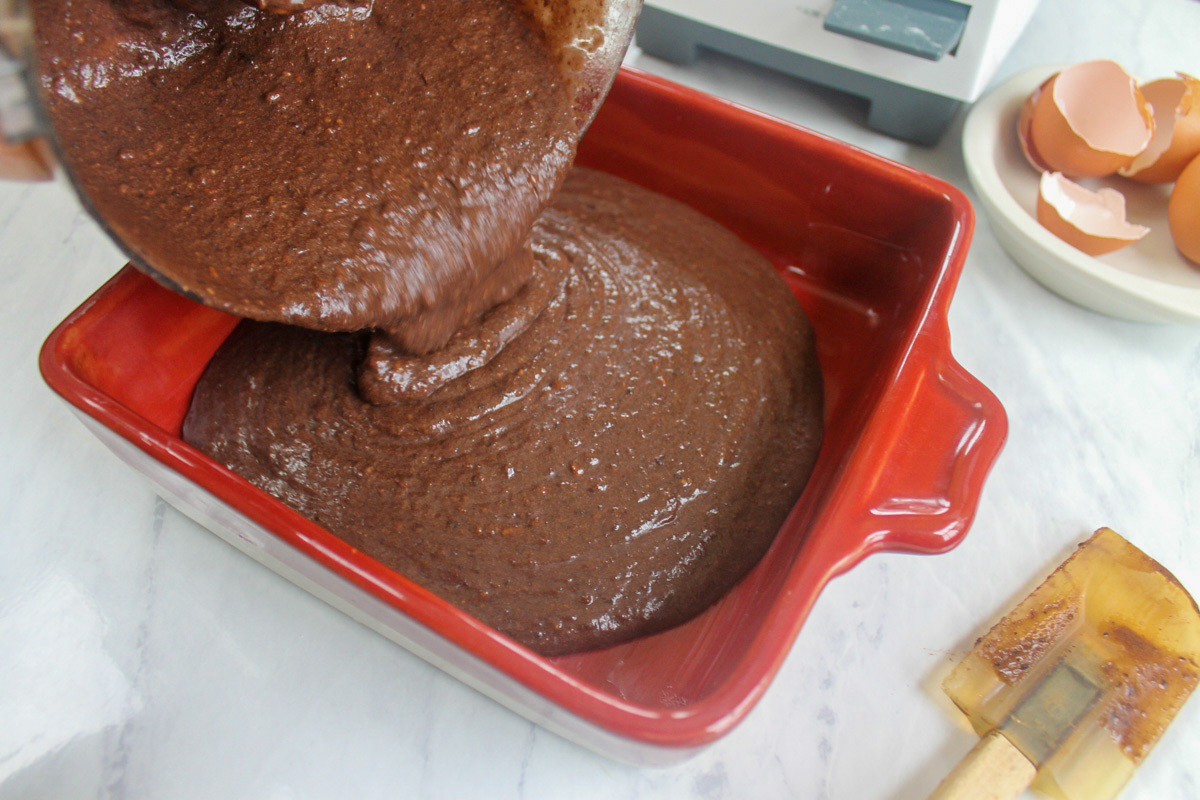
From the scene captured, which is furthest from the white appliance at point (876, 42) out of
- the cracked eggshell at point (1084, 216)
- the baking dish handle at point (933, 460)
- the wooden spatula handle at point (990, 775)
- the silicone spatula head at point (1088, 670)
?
the wooden spatula handle at point (990, 775)

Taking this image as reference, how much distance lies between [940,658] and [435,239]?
71 centimetres

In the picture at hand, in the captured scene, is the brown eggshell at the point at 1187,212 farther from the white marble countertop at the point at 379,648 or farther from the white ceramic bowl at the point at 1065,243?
the white marble countertop at the point at 379,648

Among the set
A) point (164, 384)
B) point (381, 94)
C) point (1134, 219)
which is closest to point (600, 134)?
point (381, 94)

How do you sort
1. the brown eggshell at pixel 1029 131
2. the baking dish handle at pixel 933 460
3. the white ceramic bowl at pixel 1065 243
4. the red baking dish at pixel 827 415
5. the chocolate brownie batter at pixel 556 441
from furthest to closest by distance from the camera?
the brown eggshell at pixel 1029 131, the white ceramic bowl at pixel 1065 243, the chocolate brownie batter at pixel 556 441, the baking dish handle at pixel 933 460, the red baking dish at pixel 827 415

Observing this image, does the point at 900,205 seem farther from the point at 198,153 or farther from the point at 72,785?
the point at 72,785

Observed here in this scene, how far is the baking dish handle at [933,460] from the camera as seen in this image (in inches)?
30.4

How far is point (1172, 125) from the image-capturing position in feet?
3.84

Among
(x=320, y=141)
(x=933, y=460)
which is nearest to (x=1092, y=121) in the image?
(x=933, y=460)

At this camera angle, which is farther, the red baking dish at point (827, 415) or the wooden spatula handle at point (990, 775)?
the wooden spatula handle at point (990, 775)

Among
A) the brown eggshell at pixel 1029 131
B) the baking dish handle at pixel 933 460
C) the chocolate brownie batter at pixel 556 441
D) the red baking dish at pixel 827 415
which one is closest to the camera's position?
the red baking dish at pixel 827 415

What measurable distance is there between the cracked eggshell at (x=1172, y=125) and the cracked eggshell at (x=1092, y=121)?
0.03m

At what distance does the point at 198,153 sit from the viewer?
0.82m

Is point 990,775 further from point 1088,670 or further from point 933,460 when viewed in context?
point 933,460

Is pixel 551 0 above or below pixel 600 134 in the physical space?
above
